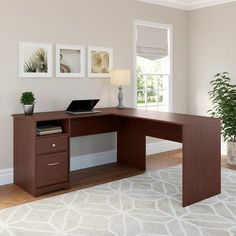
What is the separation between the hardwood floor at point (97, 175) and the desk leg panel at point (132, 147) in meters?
0.11

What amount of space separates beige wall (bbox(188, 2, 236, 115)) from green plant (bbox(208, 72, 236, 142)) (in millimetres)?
215

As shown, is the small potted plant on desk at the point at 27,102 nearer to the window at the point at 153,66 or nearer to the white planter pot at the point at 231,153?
the window at the point at 153,66

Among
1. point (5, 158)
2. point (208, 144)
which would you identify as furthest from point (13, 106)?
point (208, 144)

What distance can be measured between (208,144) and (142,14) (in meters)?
2.55

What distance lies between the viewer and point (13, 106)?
3848 mm

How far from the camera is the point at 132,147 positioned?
4.59m

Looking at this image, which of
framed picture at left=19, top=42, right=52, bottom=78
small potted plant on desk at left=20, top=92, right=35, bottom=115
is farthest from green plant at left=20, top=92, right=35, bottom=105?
framed picture at left=19, top=42, right=52, bottom=78

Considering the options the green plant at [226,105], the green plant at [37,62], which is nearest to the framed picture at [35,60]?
the green plant at [37,62]

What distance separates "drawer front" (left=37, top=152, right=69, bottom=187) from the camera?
3.44 meters

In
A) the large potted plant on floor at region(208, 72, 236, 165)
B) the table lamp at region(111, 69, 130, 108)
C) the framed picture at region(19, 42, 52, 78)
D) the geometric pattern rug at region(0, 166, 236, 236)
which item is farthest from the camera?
the large potted plant on floor at region(208, 72, 236, 165)

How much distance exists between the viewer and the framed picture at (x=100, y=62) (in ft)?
14.6

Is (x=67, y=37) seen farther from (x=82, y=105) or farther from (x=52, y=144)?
(x=52, y=144)

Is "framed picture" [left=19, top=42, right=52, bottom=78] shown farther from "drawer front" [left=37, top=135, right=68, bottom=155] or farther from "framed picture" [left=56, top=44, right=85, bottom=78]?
"drawer front" [left=37, top=135, right=68, bottom=155]

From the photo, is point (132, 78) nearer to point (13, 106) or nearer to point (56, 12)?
point (56, 12)
